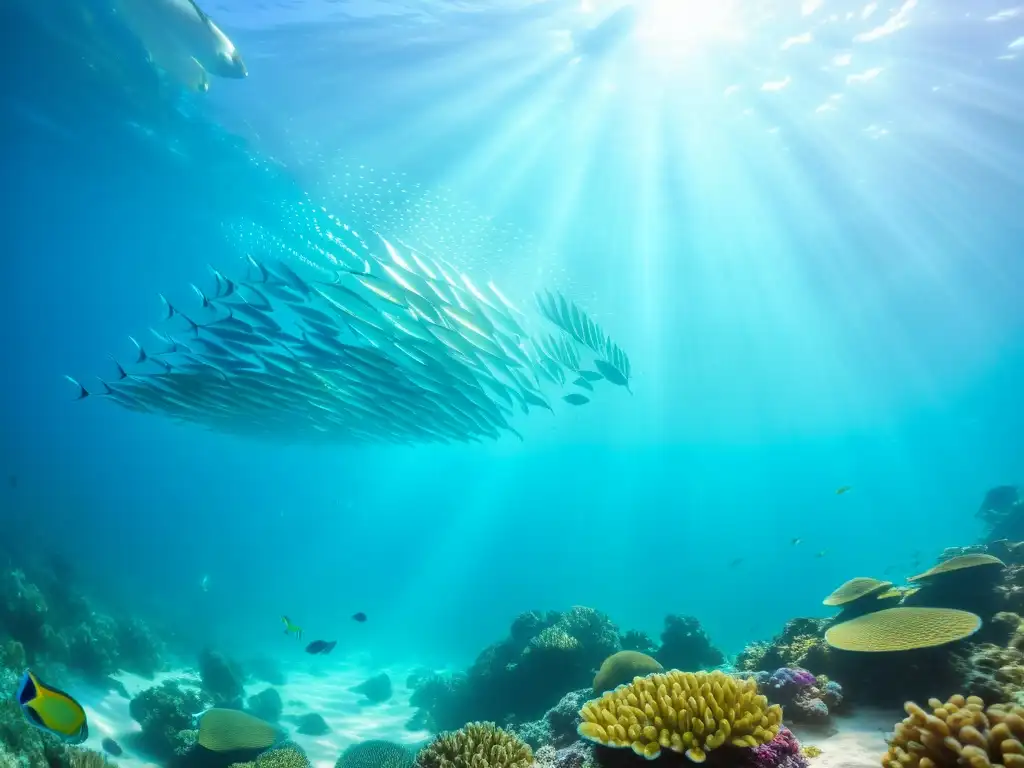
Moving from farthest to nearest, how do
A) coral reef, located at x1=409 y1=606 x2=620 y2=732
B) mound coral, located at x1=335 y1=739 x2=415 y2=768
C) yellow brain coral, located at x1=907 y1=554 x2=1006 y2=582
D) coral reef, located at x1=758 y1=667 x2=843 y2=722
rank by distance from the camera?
coral reef, located at x1=409 y1=606 x2=620 y2=732, mound coral, located at x1=335 y1=739 x2=415 y2=768, yellow brain coral, located at x1=907 y1=554 x2=1006 y2=582, coral reef, located at x1=758 y1=667 x2=843 y2=722

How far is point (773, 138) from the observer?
19.2m

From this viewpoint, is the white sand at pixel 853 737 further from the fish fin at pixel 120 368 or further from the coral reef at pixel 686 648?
the fish fin at pixel 120 368

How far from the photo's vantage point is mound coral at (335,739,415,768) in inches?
357

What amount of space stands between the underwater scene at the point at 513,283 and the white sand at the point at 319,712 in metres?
0.22

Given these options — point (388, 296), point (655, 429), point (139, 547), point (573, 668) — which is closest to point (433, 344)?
point (388, 296)

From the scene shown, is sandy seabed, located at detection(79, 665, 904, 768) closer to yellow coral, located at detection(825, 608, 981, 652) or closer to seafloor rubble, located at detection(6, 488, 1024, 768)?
seafloor rubble, located at detection(6, 488, 1024, 768)

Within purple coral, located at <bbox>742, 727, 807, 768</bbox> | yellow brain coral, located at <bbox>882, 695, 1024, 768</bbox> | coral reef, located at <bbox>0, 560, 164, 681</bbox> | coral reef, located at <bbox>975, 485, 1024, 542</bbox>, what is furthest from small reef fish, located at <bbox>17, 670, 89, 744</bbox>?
coral reef, located at <bbox>975, 485, 1024, 542</bbox>

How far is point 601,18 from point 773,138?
9519 mm

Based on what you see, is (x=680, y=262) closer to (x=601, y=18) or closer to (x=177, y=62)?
(x=601, y=18)

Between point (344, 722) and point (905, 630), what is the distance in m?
20.1

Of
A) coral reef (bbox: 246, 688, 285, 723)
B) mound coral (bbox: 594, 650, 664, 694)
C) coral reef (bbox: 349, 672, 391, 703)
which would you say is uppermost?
coral reef (bbox: 349, 672, 391, 703)

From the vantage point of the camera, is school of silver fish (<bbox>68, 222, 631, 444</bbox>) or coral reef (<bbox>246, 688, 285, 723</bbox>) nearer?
school of silver fish (<bbox>68, 222, 631, 444</bbox>)

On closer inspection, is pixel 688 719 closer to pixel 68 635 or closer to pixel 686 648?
pixel 686 648

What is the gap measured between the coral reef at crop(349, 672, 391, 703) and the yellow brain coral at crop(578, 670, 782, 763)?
24.3 metres
